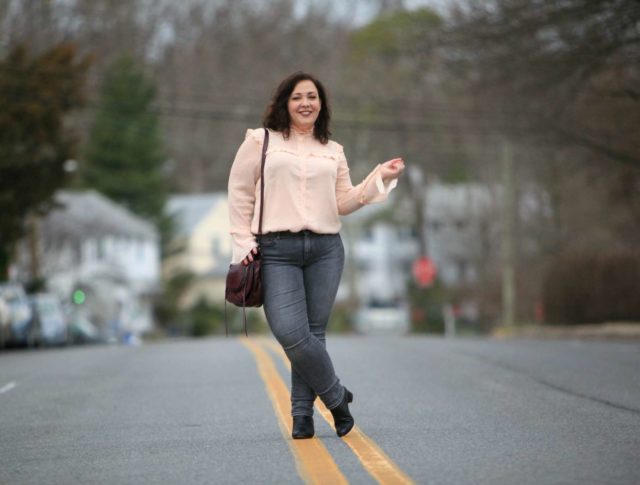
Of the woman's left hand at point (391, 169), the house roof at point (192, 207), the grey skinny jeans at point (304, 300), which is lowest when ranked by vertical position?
the house roof at point (192, 207)

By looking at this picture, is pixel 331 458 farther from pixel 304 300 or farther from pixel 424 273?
pixel 424 273

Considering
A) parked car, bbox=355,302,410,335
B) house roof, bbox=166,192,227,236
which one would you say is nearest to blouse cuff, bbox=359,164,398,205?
parked car, bbox=355,302,410,335

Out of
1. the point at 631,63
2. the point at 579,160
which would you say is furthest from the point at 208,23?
the point at 631,63

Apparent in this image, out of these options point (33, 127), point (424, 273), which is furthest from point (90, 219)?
point (33, 127)

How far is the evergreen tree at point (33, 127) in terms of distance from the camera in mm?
33719

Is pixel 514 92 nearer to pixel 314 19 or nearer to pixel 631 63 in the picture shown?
pixel 631 63

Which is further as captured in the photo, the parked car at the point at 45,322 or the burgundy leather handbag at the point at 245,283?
the parked car at the point at 45,322

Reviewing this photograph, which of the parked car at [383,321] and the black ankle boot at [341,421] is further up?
the black ankle boot at [341,421]

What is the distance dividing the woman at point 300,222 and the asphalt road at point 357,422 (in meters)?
0.47

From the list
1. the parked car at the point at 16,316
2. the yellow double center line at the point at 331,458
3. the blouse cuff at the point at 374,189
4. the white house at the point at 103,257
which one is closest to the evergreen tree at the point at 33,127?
the parked car at the point at 16,316

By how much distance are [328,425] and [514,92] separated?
62.5ft

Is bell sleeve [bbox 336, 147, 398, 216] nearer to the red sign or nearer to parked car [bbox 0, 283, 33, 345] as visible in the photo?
parked car [bbox 0, 283, 33, 345]

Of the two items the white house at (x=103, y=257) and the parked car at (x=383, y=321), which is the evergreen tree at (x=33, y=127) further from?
the parked car at (x=383, y=321)

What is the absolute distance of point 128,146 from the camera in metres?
72.6
